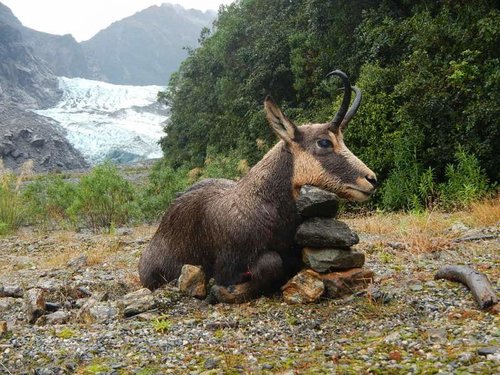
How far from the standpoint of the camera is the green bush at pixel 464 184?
9016mm

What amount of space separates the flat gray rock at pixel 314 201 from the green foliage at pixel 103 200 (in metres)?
11.0

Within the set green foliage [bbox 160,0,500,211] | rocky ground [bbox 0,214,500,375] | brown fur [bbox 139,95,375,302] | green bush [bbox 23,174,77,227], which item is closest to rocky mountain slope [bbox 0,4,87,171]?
green bush [bbox 23,174,77,227]

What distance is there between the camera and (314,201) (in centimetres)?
429

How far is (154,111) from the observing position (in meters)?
91.0

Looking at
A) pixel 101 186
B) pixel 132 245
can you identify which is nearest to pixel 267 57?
pixel 101 186

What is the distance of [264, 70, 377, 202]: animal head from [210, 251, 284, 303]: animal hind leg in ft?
2.08

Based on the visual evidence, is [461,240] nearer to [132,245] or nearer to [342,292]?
[342,292]

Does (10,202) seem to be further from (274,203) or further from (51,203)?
(274,203)

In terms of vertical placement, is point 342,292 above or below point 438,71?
below

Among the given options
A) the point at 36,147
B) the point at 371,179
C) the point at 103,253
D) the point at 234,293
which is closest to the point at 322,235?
the point at 371,179

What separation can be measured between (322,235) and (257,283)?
658mm

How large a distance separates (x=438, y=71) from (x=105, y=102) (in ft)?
294

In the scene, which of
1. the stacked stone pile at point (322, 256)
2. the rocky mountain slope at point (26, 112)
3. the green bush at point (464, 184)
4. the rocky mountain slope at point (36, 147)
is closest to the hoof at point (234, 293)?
the stacked stone pile at point (322, 256)

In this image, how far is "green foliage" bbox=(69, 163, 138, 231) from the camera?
48.1 feet
